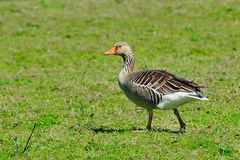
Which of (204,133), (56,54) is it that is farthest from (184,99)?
(56,54)

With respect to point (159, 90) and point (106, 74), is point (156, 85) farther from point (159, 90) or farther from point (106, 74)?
point (106, 74)

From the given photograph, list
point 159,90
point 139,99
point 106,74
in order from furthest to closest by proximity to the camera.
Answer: point 106,74, point 139,99, point 159,90

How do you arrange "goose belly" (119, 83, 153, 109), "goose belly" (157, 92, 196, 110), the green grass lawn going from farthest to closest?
"goose belly" (119, 83, 153, 109) → "goose belly" (157, 92, 196, 110) → the green grass lawn

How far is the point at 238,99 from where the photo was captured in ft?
51.0

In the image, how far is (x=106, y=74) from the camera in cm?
2025

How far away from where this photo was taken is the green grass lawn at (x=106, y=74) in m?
11.9

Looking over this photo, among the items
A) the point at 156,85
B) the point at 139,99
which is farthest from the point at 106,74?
the point at 156,85

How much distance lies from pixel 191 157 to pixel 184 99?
4.81 ft

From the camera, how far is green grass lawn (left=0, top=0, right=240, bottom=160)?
11.9 m

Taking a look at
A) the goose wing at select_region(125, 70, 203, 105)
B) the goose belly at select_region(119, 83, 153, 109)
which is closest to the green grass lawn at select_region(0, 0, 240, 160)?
the goose belly at select_region(119, 83, 153, 109)

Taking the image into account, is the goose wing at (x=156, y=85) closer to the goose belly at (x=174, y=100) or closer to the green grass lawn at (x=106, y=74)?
the goose belly at (x=174, y=100)

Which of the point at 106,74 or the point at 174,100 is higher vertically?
the point at 174,100

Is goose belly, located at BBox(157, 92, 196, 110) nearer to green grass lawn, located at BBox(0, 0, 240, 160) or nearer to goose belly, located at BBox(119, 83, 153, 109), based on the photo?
goose belly, located at BBox(119, 83, 153, 109)

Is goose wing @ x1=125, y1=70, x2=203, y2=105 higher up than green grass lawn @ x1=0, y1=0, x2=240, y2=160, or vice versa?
goose wing @ x1=125, y1=70, x2=203, y2=105
